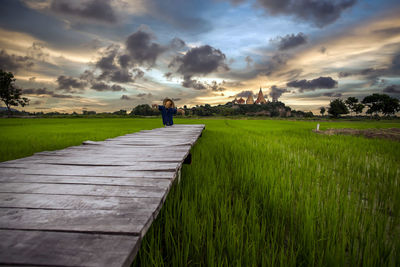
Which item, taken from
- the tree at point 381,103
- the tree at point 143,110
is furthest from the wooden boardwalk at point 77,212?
the tree at point 381,103

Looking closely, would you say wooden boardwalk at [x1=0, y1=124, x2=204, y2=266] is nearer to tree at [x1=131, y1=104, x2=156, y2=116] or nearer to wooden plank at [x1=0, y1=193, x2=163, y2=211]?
wooden plank at [x1=0, y1=193, x2=163, y2=211]

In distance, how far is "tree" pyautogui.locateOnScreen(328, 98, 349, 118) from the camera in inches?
2502

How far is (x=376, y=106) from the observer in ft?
215

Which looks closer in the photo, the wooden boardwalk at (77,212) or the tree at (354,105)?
the wooden boardwalk at (77,212)

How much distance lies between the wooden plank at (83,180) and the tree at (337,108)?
80310 millimetres

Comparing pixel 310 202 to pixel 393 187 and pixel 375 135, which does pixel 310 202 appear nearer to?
pixel 393 187

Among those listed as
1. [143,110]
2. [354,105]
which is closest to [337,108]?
[354,105]

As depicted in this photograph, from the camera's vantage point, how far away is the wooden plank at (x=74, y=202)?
898 mm

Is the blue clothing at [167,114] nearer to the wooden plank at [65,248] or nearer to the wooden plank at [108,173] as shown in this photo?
the wooden plank at [108,173]

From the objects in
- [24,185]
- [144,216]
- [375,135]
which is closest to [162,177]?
[144,216]

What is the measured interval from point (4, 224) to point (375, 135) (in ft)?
37.7

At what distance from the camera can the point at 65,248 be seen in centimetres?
60

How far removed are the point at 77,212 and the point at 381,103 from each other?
3664 inches

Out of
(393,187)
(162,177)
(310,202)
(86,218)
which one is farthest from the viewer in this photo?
(393,187)
